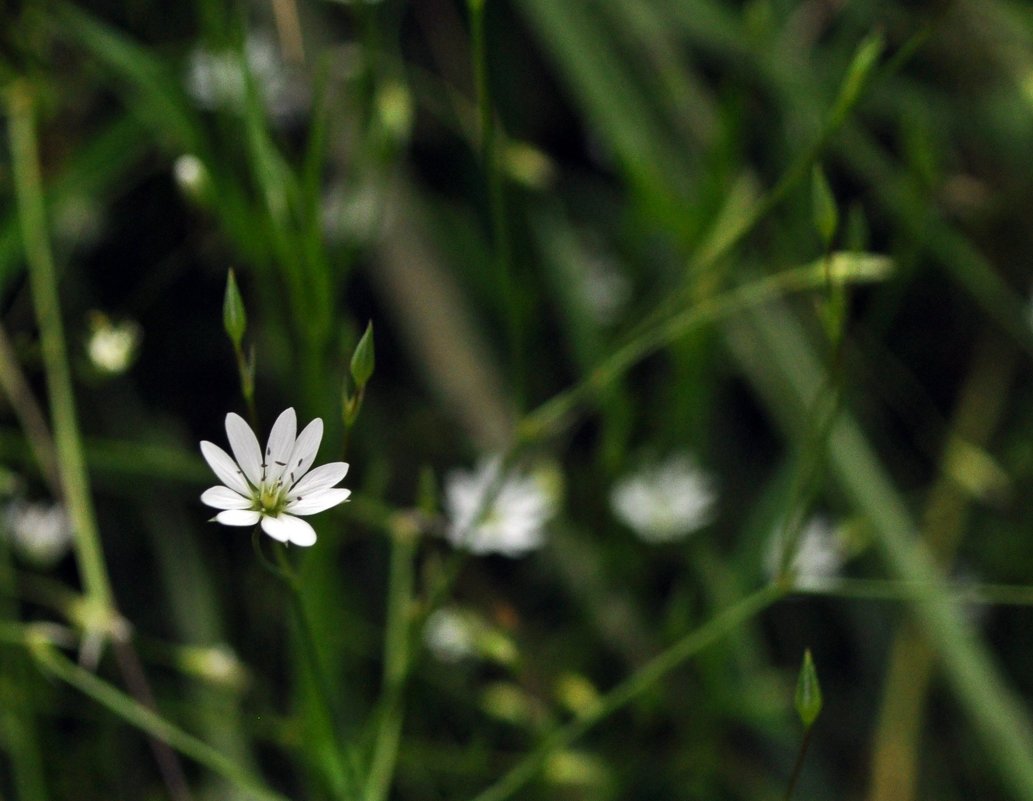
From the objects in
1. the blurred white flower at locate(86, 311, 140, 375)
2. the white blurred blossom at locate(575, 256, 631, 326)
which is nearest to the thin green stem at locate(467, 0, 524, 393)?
the blurred white flower at locate(86, 311, 140, 375)

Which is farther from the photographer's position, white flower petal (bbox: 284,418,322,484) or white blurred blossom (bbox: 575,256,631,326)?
white blurred blossom (bbox: 575,256,631,326)

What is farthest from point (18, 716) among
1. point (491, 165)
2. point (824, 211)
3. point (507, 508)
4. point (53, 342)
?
point (824, 211)

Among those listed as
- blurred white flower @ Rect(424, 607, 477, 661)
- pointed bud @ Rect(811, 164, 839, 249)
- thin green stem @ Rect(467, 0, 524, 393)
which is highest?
thin green stem @ Rect(467, 0, 524, 393)

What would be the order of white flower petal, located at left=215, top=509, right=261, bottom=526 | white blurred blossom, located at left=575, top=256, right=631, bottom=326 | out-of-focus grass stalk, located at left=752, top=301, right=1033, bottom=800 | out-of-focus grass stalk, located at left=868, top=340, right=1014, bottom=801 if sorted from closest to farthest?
white flower petal, located at left=215, top=509, right=261, bottom=526, out-of-focus grass stalk, located at left=752, top=301, right=1033, bottom=800, out-of-focus grass stalk, located at left=868, top=340, right=1014, bottom=801, white blurred blossom, located at left=575, top=256, right=631, bottom=326

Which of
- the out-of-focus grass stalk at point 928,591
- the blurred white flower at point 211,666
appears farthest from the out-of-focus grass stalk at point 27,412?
the out-of-focus grass stalk at point 928,591

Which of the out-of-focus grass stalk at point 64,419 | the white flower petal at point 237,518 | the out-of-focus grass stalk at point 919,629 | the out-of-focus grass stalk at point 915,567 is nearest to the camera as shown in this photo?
the white flower petal at point 237,518

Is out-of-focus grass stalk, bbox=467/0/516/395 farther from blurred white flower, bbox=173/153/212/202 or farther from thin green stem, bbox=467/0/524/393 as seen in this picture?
blurred white flower, bbox=173/153/212/202

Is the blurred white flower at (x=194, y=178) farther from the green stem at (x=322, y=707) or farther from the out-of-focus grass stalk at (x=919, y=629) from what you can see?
the out-of-focus grass stalk at (x=919, y=629)
